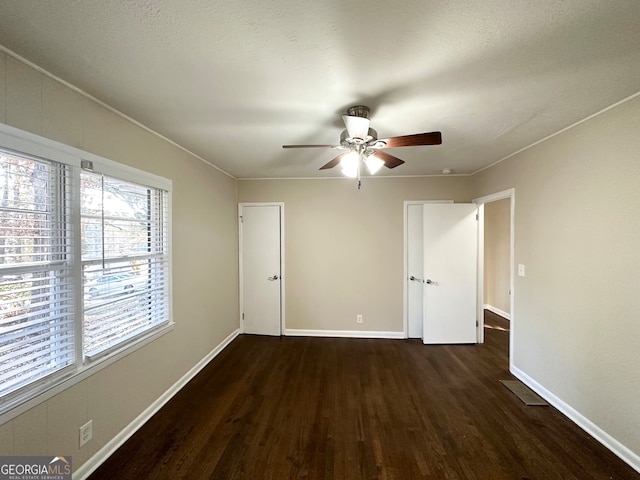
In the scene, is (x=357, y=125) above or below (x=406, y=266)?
above

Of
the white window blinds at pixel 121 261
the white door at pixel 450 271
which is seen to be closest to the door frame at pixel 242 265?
the white window blinds at pixel 121 261

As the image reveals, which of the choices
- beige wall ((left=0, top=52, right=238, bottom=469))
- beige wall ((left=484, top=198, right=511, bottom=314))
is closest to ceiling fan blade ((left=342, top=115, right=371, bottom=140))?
beige wall ((left=0, top=52, right=238, bottom=469))

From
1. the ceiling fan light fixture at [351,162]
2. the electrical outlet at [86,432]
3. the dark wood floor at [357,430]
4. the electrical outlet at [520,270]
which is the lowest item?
the dark wood floor at [357,430]

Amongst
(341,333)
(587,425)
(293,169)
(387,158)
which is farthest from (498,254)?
(293,169)

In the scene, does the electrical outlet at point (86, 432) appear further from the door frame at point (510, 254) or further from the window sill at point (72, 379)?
the door frame at point (510, 254)

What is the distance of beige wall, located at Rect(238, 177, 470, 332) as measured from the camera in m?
3.64

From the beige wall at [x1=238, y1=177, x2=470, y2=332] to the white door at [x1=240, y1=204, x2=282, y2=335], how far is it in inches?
6.3

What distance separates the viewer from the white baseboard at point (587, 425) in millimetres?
1595

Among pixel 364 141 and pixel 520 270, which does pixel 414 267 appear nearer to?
pixel 520 270

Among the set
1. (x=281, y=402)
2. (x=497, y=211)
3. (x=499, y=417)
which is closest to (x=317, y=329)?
(x=281, y=402)

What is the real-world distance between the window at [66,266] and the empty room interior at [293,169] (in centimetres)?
1

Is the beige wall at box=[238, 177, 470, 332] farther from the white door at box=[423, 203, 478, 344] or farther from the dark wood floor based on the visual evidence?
the dark wood floor

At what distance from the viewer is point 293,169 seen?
326 centimetres

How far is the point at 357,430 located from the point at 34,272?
230 centimetres
